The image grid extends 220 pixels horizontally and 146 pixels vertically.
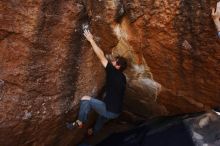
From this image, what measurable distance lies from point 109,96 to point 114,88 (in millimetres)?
132

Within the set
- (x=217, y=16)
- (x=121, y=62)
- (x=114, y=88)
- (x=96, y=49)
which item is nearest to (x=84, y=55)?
(x=96, y=49)

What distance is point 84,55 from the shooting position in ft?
16.0

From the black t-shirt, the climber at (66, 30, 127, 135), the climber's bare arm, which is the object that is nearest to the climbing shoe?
the climber at (66, 30, 127, 135)

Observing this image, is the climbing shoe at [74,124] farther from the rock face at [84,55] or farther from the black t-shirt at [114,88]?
the black t-shirt at [114,88]

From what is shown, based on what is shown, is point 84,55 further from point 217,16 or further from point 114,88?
point 217,16

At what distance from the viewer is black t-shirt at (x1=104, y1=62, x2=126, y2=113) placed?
5.07 meters

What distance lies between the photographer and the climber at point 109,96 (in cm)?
499

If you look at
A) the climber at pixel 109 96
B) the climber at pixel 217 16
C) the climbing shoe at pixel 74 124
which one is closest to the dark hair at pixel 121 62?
the climber at pixel 109 96

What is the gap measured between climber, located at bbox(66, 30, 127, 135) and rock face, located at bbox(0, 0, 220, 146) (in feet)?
0.33

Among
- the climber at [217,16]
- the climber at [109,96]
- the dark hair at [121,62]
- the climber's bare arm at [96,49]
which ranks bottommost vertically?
the climber at [109,96]

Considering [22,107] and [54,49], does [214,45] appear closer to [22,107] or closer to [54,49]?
[54,49]

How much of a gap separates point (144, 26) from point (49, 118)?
163cm

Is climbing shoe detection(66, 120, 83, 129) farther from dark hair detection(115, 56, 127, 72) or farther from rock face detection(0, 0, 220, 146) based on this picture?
dark hair detection(115, 56, 127, 72)

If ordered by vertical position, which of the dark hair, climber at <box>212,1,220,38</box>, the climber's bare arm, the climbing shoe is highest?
climber at <box>212,1,220,38</box>
